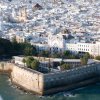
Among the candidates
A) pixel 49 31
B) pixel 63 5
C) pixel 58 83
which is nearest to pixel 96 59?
pixel 58 83

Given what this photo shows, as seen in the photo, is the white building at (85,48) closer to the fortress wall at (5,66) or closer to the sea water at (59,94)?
the sea water at (59,94)

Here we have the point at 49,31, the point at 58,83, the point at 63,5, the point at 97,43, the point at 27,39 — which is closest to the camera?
the point at 58,83

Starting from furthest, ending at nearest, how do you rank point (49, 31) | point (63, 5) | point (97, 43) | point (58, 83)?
1. point (63, 5)
2. point (49, 31)
3. point (97, 43)
4. point (58, 83)

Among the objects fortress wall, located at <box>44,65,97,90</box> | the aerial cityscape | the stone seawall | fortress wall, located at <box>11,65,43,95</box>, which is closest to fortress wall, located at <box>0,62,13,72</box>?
the aerial cityscape

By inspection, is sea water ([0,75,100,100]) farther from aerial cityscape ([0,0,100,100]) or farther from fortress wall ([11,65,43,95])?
fortress wall ([11,65,43,95])

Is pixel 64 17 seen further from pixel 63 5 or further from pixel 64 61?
pixel 64 61

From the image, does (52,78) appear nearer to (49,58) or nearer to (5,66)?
(49,58)

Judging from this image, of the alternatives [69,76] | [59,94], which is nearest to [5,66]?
[69,76]
